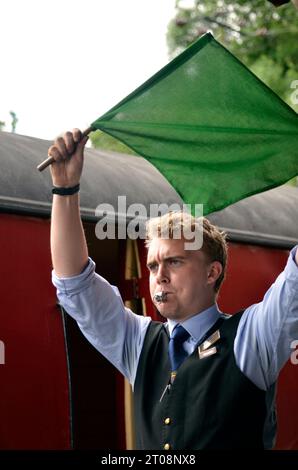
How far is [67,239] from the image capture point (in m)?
3.04

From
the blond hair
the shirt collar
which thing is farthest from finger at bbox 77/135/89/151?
the shirt collar

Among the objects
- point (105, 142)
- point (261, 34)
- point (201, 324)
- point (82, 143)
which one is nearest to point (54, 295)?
point (201, 324)

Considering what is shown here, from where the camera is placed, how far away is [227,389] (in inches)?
110

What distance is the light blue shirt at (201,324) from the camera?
8.93 ft

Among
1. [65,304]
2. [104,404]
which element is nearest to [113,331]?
[65,304]

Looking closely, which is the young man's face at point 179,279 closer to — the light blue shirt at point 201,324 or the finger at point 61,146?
the light blue shirt at point 201,324

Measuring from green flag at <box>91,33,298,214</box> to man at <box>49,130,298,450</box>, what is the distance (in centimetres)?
18

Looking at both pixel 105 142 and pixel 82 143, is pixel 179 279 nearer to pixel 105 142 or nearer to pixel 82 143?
pixel 82 143

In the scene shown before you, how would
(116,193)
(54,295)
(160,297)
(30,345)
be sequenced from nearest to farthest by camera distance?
1. (160,297)
2. (30,345)
3. (54,295)
4. (116,193)

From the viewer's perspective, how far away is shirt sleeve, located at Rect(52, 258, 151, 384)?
10.0ft

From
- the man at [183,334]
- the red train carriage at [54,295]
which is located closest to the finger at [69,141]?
the man at [183,334]

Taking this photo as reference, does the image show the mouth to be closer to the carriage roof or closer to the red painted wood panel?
the red painted wood panel

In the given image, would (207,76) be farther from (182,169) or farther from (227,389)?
(227,389)

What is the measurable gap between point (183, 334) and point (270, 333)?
36cm
